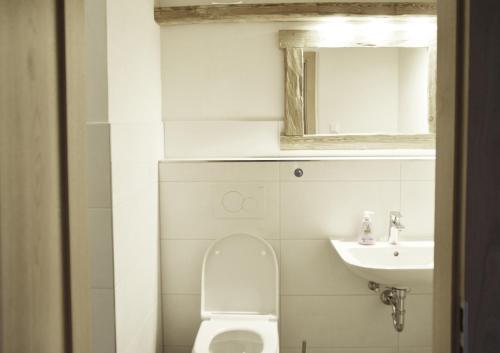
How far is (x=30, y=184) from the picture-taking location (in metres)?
0.77

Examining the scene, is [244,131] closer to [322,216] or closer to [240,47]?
[240,47]

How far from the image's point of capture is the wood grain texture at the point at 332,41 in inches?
96.3

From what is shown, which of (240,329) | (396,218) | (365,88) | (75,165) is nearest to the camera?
(75,165)

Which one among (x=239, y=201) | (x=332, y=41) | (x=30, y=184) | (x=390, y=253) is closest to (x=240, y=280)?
(x=239, y=201)

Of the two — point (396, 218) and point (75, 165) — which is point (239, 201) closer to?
point (396, 218)

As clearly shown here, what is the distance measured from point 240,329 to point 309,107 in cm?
109

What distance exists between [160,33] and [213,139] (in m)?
0.58

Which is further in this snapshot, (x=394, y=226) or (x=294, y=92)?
(x=294, y=92)

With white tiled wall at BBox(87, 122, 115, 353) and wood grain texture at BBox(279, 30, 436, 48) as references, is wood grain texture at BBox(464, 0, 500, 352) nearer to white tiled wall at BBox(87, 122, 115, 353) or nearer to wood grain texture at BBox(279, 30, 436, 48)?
white tiled wall at BBox(87, 122, 115, 353)

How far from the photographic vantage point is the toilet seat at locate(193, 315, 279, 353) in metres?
2.03

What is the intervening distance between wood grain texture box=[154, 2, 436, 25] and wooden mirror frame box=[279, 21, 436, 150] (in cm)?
9

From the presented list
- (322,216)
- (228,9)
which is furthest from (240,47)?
(322,216)

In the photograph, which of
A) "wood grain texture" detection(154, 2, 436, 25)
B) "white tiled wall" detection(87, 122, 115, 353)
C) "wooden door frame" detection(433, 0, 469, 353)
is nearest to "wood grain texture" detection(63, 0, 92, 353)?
"wooden door frame" detection(433, 0, 469, 353)

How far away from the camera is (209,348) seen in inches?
81.0
